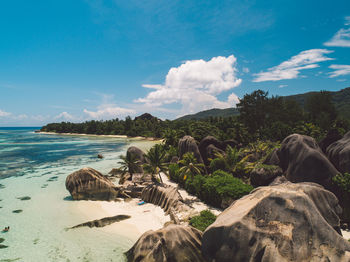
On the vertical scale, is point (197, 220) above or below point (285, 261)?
below

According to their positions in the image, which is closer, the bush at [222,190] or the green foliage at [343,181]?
the green foliage at [343,181]

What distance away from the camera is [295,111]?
69.4m

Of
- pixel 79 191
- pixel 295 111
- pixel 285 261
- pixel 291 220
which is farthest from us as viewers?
pixel 295 111

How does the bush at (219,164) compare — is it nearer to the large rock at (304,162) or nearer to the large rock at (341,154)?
the large rock at (304,162)

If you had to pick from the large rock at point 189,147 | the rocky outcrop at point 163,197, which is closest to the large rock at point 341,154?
the rocky outcrop at point 163,197

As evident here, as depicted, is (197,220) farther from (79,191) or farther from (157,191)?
(79,191)

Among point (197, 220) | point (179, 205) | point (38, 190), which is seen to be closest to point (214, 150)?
point (179, 205)

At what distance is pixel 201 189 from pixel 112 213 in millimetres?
11147

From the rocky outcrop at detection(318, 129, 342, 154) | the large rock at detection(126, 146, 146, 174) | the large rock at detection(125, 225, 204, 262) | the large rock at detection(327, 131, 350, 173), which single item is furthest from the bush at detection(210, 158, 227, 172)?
the large rock at detection(125, 225, 204, 262)

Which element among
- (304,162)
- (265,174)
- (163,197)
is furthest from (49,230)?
(304,162)

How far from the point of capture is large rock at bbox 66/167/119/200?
85.2 ft

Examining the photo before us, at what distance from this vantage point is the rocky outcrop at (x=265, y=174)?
22.9 metres

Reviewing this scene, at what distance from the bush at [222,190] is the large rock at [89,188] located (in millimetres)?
13316

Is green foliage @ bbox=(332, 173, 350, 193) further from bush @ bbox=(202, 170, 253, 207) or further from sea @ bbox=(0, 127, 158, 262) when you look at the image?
sea @ bbox=(0, 127, 158, 262)
